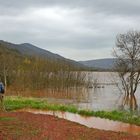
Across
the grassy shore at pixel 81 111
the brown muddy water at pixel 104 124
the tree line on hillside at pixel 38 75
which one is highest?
the tree line on hillside at pixel 38 75

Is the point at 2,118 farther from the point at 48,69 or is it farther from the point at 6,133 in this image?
the point at 48,69

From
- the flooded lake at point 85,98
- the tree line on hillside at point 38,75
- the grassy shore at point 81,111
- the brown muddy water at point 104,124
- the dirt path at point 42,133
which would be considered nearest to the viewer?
the dirt path at point 42,133

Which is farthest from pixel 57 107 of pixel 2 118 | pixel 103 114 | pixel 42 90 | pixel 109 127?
pixel 42 90

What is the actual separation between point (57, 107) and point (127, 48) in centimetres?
2922

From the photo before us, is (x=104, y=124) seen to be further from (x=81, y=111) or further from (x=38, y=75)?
(x=38, y=75)

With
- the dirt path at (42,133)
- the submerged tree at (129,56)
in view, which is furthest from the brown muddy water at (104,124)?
the submerged tree at (129,56)

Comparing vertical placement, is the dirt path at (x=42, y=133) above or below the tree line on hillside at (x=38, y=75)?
below

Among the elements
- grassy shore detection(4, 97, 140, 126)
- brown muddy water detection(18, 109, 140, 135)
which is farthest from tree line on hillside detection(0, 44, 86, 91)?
brown muddy water detection(18, 109, 140, 135)

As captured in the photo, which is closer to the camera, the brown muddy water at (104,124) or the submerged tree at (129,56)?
the brown muddy water at (104,124)

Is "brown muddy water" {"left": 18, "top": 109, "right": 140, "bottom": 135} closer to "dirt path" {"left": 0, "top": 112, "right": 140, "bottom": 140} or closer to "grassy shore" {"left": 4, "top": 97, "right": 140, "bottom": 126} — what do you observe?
"grassy shore" {"left": 4, "top": 97, "right": 140, "bottom": 126}

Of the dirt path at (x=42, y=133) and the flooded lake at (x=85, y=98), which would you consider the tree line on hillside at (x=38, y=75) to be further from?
the dirt path at (x=42, y=133)

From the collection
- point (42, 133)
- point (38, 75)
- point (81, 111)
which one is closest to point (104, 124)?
point (81, 111)

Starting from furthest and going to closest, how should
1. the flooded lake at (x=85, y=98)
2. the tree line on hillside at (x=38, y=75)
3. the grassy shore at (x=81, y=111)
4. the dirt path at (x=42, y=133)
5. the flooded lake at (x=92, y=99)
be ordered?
1. the tree line on hillside at (x=38, y=75)
2. the flooded lake at (x=85, y=98)
3. the flooded lake at (x=92, y=99)
4. the grassy shore at (x=81, y=111)
5. the dirt path at (x=42, y=133)

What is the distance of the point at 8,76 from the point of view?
71250 mm
